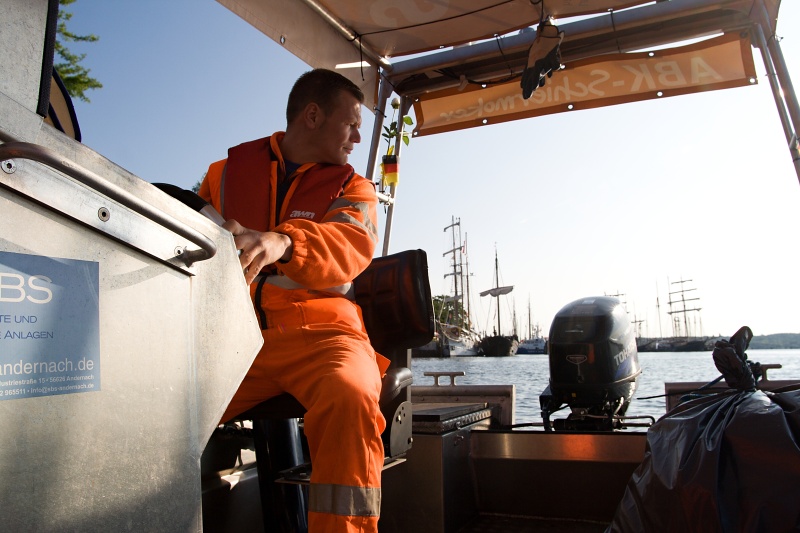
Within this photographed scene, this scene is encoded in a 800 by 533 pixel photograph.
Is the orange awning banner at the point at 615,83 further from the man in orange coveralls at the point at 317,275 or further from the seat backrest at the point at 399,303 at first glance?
the seat backrest at the point at 399,303

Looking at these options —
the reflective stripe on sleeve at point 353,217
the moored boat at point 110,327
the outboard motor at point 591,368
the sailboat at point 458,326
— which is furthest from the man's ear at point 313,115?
→ the sailboat at point 458,326

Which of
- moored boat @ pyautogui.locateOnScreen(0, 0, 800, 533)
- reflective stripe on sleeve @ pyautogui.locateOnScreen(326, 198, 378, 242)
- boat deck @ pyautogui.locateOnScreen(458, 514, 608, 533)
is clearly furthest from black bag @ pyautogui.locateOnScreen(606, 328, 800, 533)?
reflective stripe on sleeve @ pyautogui.locateOnScreen(326, 198, 378, 242)

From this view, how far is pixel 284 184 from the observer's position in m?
2.03

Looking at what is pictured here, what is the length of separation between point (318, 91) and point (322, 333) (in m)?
0.92

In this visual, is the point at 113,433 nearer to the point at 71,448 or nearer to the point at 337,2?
the point at 71,448

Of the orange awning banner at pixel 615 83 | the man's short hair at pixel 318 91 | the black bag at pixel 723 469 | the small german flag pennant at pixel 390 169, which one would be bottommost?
the black bag at pixel 723 469

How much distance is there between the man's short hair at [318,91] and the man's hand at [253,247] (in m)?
1.03

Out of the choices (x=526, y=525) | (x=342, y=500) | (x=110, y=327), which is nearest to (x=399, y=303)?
(x=342, y=500)

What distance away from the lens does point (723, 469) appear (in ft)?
5.82

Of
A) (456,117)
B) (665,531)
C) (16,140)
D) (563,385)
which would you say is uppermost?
(456,117)

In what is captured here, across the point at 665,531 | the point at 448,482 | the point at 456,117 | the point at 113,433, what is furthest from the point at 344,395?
the point at 456,117

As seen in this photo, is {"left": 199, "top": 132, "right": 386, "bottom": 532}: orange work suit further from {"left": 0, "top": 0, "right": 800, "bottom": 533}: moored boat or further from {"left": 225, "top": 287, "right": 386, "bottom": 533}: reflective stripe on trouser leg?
{"left": 0, "top": 0, "right": 800, "bottom": 533}: moored boat

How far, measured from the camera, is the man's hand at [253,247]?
115 cm

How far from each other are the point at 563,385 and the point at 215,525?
211 centimetres
